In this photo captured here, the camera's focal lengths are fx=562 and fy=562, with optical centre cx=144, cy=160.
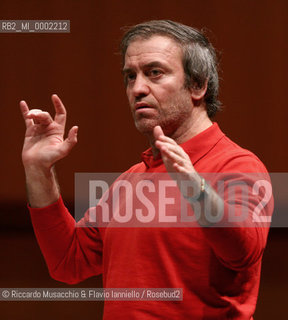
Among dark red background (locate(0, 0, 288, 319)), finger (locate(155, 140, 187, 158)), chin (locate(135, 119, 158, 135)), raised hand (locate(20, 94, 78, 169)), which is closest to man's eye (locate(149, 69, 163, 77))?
chin (locate(135, 119, 158, 135))

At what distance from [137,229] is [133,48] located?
0.43m

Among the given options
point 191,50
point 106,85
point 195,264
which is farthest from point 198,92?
point 106,85

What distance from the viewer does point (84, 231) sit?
4.70ft

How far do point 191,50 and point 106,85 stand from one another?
1.51m

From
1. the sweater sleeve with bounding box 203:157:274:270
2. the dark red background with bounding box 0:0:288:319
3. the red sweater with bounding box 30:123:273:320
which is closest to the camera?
the sweater sleeve with bounding box 203:157:274:270

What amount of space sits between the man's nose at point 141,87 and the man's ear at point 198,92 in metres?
0.12

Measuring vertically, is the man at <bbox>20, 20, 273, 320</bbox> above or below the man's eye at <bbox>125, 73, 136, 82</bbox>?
below

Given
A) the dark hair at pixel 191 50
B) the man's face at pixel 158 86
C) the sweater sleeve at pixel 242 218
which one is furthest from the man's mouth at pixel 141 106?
the sweater sleeve at pixel 242 218

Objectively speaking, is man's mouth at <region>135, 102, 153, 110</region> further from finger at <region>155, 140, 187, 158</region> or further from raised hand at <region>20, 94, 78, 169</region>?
finger at <region>155, 140, 187, 158</region>

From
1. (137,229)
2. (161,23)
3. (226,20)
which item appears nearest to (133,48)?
(161,23)

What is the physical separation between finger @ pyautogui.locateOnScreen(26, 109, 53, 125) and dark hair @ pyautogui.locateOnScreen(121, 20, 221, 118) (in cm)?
27

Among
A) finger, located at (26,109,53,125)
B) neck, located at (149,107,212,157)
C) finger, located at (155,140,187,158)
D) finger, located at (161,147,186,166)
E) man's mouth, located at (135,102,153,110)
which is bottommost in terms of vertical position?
finger, located at (161,147,186,166)

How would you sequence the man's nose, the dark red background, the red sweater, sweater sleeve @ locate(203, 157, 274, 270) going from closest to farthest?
sweater sleeve @ locate(203, 157, 274, 270) → the red sweater → the man's nose → the dark red background

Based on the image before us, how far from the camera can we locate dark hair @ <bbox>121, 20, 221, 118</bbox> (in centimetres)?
134
